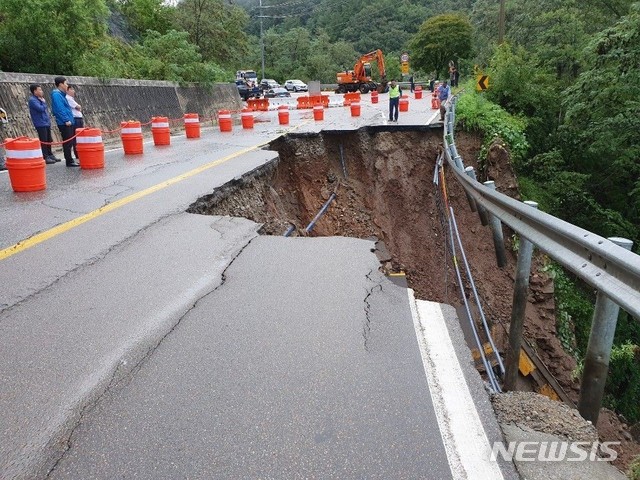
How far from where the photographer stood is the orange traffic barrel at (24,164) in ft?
26.7

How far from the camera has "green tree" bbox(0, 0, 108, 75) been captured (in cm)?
1462

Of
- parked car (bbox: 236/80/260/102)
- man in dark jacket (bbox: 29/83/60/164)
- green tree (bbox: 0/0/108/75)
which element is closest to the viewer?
man in dark jacket (bbox: 29/83/60/164)

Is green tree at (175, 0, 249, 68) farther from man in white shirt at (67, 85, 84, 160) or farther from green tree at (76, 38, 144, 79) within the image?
man in white shirt at (67, 85, 84, 160)

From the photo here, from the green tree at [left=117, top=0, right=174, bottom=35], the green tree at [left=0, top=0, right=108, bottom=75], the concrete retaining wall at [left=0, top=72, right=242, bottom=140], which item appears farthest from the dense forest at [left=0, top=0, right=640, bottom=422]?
the green tree at [left=117, top=0, right=174, bottom=35]

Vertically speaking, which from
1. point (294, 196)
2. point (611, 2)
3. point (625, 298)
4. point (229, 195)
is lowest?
point (294, 196)

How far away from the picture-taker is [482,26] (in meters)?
51.6

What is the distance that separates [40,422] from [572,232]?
129 inches

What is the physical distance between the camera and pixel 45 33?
1530 centimetres

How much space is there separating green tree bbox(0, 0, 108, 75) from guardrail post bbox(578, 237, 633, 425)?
54.4 ft

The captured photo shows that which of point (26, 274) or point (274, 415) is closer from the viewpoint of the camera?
point (274, 415)

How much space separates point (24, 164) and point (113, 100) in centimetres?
917

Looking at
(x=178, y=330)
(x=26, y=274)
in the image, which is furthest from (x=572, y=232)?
(x=26, y=274)

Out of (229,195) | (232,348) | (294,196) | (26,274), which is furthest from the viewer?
(294,196)

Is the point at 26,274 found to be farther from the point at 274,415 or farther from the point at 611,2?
the point at 611,2
